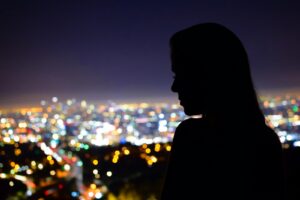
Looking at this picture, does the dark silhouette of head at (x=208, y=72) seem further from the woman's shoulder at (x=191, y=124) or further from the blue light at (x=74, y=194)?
the blue light at (x=74, y=194)

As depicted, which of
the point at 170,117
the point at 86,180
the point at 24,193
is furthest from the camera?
the point at 170,117

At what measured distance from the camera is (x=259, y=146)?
712mm

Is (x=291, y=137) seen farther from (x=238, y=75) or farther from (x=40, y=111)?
(x=40, y=111)

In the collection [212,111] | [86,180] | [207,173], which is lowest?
[86,180]

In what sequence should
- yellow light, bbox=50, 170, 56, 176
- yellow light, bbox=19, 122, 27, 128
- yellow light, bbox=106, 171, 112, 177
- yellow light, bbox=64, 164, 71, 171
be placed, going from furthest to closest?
yellow light, bbox=19, 122, 27, 128, yellow light, bbox=64, 164, 71, 171, yellow light, bbox=50, 170, 56, 176, yellow light, bbox=106, 171, 112, 177

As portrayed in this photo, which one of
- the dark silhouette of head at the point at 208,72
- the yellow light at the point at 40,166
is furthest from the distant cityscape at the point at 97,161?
the dark silhouette of head at the point at 208,72

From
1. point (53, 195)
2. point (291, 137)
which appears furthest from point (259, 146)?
point (291, 137)

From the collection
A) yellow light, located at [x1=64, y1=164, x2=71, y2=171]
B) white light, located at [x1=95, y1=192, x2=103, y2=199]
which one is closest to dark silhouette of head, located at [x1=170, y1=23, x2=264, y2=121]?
white light, located at [x1=95, y1=192, x2=103, y2=199]

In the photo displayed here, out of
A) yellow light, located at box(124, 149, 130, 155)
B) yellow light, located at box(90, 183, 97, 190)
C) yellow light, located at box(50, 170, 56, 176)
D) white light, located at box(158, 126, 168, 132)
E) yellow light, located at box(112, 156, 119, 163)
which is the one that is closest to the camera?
yellow light, located at box(90, 183, 97, 190)

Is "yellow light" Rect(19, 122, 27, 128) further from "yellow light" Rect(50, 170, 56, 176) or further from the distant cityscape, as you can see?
"yellow light" Rect(50, 170, 56, 176)

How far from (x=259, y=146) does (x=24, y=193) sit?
14.8 meters

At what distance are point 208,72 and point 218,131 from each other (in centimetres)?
13

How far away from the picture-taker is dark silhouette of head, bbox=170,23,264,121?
76 cm

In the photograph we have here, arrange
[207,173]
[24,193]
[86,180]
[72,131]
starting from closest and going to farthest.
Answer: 1. [207,173]
2. [24,193]
3. [86,180]
4. [72,131]
